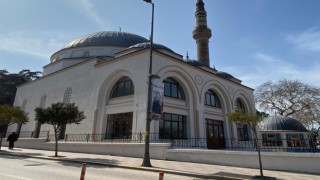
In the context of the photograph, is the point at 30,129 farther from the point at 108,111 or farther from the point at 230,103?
the point at 230,103

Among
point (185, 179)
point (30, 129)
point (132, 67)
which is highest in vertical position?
point (132, 67)

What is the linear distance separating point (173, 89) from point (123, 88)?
15.0 feet

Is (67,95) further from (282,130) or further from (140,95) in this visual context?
(282,130)

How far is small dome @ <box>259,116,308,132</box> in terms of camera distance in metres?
27.3

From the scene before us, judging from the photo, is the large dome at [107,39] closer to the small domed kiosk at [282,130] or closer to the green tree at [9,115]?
the green tree at [9,115]

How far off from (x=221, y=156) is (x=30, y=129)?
25.0 metres

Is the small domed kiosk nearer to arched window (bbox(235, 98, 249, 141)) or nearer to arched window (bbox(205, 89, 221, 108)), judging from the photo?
arched window (bbox(235, 98, 249, 141))

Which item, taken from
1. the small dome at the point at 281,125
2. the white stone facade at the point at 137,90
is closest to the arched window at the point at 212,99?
the white stone facade at the point at 137,90

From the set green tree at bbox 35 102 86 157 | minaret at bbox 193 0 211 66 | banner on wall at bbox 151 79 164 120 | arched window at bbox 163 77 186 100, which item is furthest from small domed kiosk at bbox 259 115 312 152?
green tree at bbox 35 102 86 157

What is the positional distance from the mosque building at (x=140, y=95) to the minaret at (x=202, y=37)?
5866mm

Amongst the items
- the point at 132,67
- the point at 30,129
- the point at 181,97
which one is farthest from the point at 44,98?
the point at 181,97

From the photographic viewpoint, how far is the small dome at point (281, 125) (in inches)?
1075

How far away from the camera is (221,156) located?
1234 cm

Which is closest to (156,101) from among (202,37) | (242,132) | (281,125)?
(242,132)
